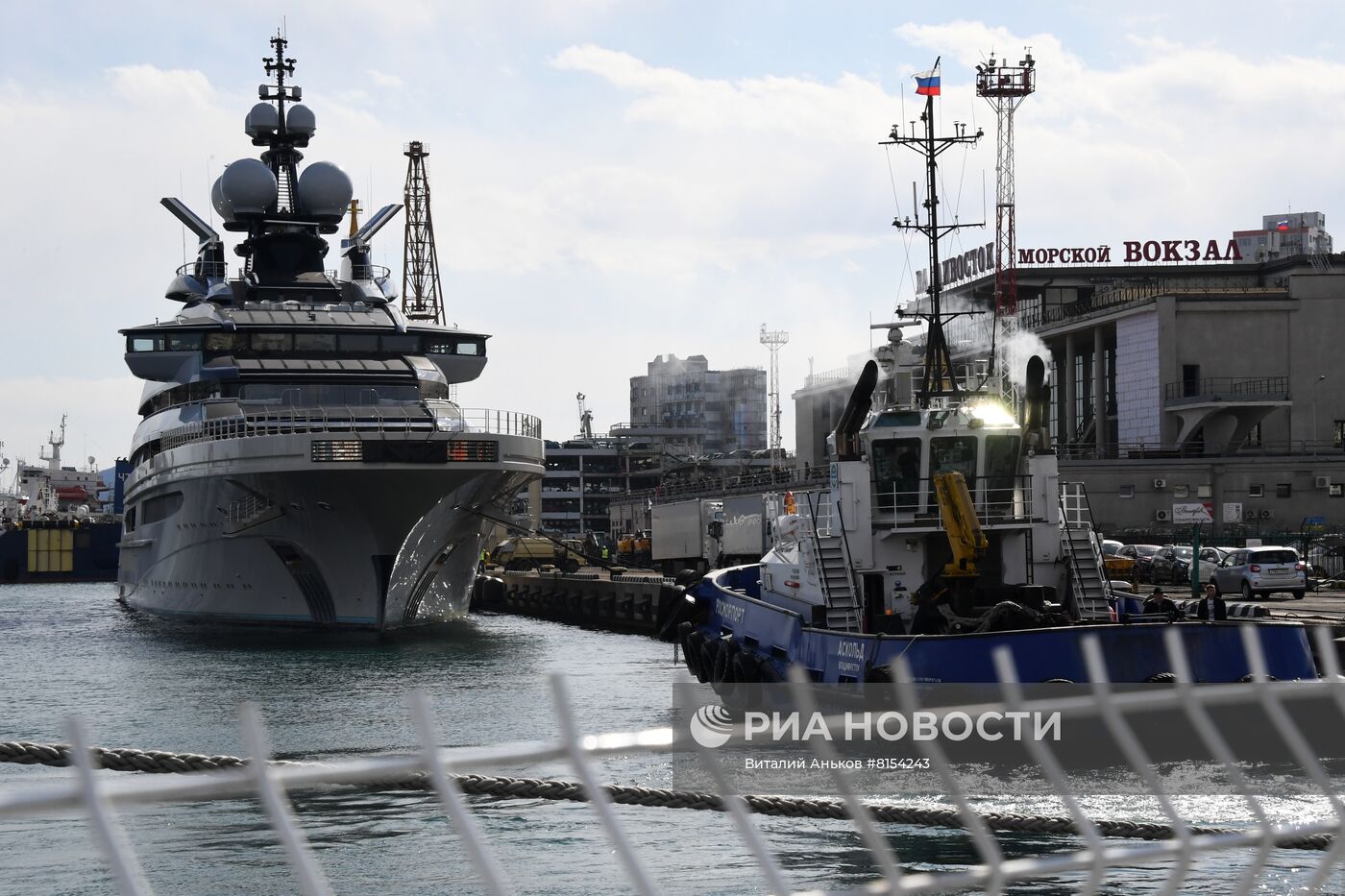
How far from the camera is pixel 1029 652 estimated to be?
17.3 meters

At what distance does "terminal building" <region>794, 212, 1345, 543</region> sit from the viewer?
198 ft

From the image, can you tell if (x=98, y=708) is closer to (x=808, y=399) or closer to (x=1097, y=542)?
(x=1097, y=542)

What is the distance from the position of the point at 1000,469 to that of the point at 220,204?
40451 millimetres

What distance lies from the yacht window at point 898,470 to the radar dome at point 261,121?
41.6m

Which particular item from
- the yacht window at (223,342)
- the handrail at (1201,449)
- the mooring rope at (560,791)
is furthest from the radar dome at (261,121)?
the mooring rope at (560,791)

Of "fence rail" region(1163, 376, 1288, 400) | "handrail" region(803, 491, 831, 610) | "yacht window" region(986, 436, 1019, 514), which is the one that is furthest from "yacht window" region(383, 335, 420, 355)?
"fence rail" region(1163, 376, 1288, 400)

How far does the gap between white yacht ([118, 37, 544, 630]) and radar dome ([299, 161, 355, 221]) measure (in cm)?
6

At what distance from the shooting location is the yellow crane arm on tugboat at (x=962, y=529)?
67.2ft

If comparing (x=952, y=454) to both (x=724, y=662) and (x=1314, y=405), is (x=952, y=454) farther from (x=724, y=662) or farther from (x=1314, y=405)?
(x=1314, y=405)

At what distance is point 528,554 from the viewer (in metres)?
78.1

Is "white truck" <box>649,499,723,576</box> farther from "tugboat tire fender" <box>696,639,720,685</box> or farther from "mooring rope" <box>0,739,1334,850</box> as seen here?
"mooring rope" <box>0,739,1334,850</box>

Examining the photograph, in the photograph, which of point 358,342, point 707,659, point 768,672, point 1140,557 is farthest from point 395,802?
point 1140,557

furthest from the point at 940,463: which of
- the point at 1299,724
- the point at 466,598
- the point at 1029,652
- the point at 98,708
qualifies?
the point at 466,598

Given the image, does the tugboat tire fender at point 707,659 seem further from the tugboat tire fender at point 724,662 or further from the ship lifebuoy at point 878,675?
the ship lifebuoy at point 878,675
